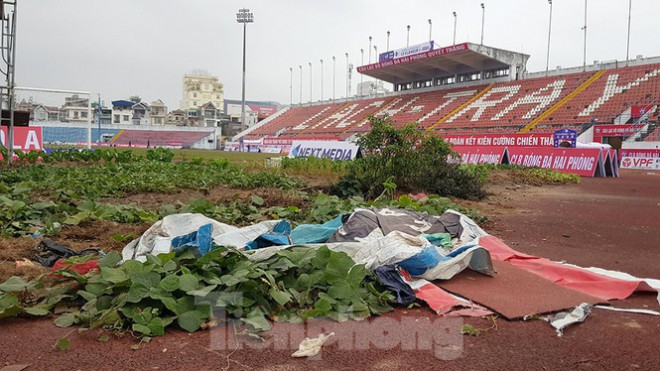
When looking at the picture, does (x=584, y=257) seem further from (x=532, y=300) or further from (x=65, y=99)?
(x=65, y=99)

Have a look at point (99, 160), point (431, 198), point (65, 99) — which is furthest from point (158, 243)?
point (65, 99)

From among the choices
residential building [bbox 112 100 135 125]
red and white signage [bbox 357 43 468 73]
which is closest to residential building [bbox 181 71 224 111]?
residential building [bbox 112 100 135 125]

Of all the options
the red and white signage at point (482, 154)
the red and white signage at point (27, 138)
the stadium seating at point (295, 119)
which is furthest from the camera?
the stadium seating at point (295, 119)

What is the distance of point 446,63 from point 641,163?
936 inches

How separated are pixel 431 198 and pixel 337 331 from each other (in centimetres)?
492

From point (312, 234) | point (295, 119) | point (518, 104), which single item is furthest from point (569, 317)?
point (295, 119)

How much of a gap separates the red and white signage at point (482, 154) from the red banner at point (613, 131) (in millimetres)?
11950

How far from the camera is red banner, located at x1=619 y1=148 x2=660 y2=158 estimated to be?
2625 centimetres

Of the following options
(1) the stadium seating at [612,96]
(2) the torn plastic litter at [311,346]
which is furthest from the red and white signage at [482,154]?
(2) the torn plastic litter at [311,346]

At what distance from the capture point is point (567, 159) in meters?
20.2

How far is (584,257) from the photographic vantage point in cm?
486

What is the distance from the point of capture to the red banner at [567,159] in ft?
64.1

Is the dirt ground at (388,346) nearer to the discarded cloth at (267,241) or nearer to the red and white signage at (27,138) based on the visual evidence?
the discarded cloth at (267,241)

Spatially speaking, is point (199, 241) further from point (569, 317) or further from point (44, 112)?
point (44, 112)
